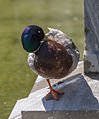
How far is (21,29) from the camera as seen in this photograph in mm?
8234

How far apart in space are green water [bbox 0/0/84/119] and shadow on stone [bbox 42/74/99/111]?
1.17 metres

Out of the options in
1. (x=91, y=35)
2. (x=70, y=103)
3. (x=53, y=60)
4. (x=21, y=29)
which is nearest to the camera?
(x=53, y=60)

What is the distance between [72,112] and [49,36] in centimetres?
85

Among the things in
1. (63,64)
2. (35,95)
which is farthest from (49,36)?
(35,95)

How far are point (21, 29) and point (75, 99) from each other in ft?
16.7

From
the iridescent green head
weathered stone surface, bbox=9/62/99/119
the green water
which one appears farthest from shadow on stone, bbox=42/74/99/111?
the green water

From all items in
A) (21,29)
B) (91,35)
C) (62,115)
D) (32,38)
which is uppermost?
(32,38)

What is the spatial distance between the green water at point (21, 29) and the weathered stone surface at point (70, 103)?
106 cm

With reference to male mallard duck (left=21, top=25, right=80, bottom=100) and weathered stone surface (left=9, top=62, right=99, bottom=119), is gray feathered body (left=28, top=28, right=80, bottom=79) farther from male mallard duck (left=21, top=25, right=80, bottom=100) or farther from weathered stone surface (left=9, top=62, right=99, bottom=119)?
weathered stone surface (left=9, top=62, right=99, bottom=119)

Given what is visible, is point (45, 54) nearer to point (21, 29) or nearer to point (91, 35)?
point (91, 35)

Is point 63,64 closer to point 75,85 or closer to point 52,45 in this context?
point 52,45

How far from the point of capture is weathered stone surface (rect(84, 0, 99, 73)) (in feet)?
12.2

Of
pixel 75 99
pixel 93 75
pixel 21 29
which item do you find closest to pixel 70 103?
pixel 75 99

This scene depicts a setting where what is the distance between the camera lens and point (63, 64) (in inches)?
127
